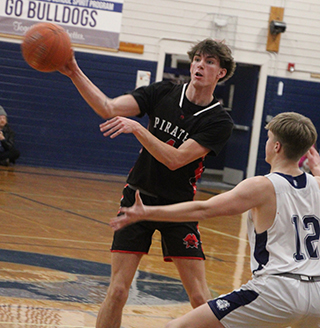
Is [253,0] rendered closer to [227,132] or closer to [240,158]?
[240,158]

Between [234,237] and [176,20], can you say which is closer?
[234,237]

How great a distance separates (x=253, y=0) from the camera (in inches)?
522

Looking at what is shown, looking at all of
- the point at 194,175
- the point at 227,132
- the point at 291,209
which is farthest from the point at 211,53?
the point at 291,209

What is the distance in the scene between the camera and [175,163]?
3336 millimetres

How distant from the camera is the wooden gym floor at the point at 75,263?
4312 mm

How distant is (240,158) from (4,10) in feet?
20.0

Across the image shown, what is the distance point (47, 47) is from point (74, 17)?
9.60 metres

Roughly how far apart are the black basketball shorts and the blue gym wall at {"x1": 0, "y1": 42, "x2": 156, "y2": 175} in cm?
945

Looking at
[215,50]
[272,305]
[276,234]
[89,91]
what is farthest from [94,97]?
[272,305]

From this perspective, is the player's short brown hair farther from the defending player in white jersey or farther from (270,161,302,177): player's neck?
(270,161,302,177): player's neck

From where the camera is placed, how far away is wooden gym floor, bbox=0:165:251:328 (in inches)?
170

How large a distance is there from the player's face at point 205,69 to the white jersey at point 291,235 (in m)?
1.10

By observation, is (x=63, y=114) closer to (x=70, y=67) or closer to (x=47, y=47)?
(x=47, y=47)

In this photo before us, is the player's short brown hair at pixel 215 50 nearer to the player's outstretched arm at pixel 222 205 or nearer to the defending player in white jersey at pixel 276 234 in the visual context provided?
the defending player in white jersey at pixel 276 234
